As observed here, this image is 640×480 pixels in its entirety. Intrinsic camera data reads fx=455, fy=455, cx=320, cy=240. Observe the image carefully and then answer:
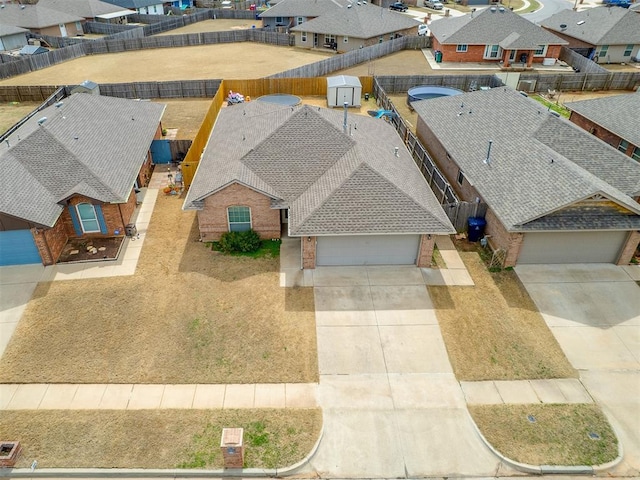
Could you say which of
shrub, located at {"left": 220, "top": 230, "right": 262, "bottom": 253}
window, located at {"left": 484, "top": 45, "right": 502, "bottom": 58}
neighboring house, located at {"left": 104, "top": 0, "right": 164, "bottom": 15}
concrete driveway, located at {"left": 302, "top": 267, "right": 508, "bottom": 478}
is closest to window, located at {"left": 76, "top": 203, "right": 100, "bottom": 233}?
shrub, located at {"left": 220, "top": 230, "right": 262, "bottom": 253}

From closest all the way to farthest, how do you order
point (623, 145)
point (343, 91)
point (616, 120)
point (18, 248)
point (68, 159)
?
1. point (18, 248)
2. point (68, 159)
3. point (623, 145)
4. point (616, 120)
5. point (343, 91)

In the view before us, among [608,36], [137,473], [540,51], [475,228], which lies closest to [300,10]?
[540,51]

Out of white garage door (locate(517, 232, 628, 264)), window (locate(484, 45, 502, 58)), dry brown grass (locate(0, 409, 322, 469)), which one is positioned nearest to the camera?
dry brown grass (locate(0, 409, 322, 469))

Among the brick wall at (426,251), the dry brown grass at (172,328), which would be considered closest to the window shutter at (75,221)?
the dry brown grass at (172,328)

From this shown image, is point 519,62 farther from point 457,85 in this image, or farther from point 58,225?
point 58,225

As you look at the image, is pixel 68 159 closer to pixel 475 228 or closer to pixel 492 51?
pixel 475 228

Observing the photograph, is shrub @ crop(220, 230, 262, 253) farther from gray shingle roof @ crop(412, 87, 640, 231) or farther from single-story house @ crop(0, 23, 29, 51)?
single-story house @ crop(0, 23, 29, 51)
